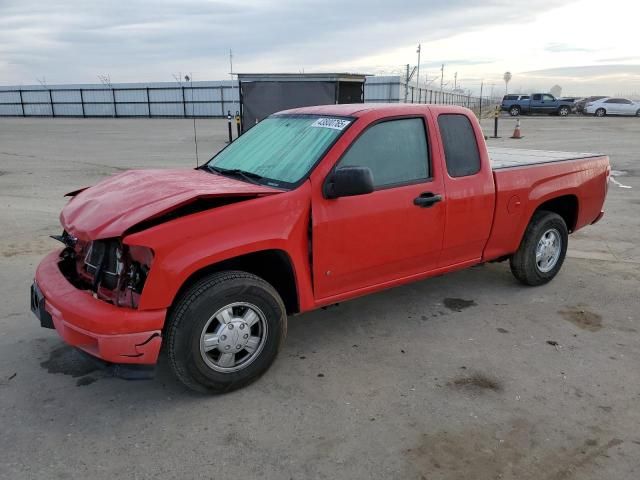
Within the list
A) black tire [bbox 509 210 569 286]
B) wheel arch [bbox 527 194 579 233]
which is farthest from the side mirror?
wheel arch [bbox 527 194 579 233]

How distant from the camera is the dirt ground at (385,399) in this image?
9.16 feet

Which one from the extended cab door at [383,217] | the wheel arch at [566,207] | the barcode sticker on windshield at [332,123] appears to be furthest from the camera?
the wheel arch at [566,207]

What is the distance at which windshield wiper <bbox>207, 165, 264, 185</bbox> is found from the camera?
12.6 ft

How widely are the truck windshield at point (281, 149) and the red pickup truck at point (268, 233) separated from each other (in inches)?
0.6

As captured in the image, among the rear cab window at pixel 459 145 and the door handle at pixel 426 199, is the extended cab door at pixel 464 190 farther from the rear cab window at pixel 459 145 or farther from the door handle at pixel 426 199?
the door handle at pixel 426 199

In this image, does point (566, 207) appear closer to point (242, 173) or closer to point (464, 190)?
point (464, 190)

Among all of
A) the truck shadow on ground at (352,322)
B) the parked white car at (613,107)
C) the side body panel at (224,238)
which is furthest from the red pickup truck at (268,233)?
the parked white car at (613,107)

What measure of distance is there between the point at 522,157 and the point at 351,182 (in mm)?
3015

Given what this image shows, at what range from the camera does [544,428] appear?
3.06 meters

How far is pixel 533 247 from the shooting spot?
5055mm

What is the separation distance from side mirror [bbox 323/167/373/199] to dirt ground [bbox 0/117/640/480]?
1.25 metres

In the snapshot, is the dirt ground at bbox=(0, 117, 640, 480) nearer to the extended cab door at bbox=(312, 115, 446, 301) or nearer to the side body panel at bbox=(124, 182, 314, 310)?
the extended cab door at bbox=(312, 115, 446, 301)

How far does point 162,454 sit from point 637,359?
3.30 metres

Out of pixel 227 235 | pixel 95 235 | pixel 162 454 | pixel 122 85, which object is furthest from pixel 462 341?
pixel 122 85
